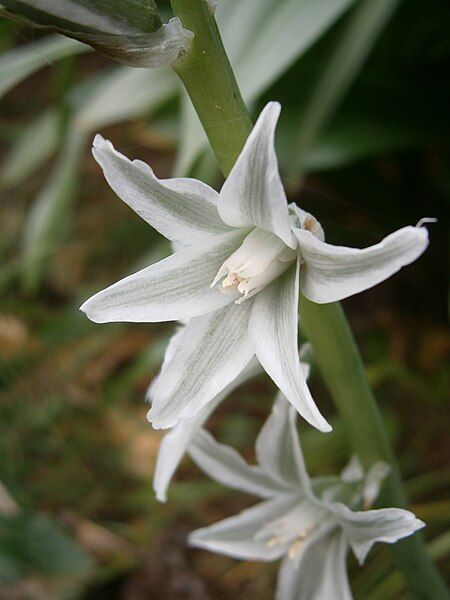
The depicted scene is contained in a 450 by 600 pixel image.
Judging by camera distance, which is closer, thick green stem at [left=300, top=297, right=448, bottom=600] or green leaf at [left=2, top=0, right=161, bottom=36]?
green leaf at [left=2, top=0, right=161, bottom=36]

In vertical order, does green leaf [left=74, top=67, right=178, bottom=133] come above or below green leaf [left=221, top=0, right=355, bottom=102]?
above

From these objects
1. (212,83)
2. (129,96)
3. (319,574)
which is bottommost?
(319,574)

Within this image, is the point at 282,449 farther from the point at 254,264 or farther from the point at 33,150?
the point at 33,150

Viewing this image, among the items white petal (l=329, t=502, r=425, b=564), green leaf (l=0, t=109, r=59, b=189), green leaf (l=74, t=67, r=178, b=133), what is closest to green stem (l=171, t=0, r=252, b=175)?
white petal (l=329, t=502, r=425, b=564)

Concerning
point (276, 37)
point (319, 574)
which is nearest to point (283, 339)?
point (319, 574)

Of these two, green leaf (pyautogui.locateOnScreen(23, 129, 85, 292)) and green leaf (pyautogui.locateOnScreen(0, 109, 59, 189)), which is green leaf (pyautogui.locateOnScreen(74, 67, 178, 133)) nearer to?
green leaf (pyautogui.locateOnScreen(23, 129, 85, 292))
